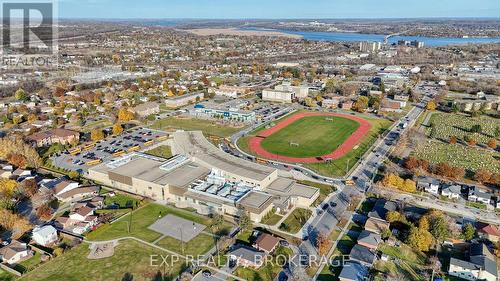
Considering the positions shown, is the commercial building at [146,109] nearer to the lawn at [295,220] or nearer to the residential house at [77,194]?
the residential house at [77,194]

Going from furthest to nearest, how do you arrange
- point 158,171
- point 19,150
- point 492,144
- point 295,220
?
point 492,144 → point 19,150 → point 158,171 → point 295,220

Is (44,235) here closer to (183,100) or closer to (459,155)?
(459,155)

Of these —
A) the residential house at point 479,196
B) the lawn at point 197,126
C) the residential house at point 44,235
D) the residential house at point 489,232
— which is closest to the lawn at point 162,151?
the lawn at point 197,126

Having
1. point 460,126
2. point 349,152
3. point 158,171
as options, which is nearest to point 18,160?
point 158,171

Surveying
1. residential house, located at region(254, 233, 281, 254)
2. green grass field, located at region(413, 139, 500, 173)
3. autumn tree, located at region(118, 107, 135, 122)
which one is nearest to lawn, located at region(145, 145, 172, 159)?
autumn tree, located at region(118, 107, 135, 122)

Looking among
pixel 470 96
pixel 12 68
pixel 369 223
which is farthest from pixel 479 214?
pixel 12 68

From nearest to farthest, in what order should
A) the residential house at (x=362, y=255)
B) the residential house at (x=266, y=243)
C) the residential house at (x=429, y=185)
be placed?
the residential house at (x=362, y=255), the residential house at (x=266, y=243), the residential house at (x=429, y=185)
